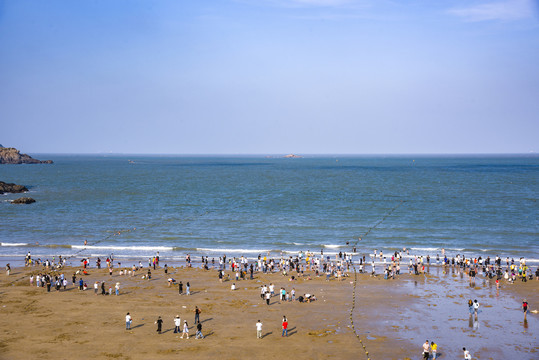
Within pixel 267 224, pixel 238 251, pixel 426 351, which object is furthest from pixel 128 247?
pixel 426 351

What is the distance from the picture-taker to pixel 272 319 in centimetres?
3030

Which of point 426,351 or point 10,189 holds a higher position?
point 10,189

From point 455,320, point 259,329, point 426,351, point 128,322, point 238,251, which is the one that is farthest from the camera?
point 238,251

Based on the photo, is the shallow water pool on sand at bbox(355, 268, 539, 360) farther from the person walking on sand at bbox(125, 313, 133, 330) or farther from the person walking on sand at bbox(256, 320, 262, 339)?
the person walking on sand at bbox(125, 313, 133, 330)

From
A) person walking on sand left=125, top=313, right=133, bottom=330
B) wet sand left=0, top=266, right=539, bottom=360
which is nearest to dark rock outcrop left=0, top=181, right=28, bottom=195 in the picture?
wet sand left=0, top=266, right=539, bottom=360

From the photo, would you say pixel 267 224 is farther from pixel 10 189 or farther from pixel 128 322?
pixel 10 189

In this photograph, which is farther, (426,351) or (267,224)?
(267,224)

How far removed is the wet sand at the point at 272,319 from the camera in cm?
2530

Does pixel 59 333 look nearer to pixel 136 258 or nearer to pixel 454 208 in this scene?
pixel 136 258

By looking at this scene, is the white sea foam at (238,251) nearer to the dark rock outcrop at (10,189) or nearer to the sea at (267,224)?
the sea at (267,224)

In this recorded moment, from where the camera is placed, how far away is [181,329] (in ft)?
92.7

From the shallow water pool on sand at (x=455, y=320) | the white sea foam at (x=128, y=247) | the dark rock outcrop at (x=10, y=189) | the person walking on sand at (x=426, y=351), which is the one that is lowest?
the white sea foam at (x=128, y=247)

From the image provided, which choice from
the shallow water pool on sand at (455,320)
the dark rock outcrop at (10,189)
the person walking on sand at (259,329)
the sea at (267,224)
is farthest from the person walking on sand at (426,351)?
the dark rock outcrop at (10,189)

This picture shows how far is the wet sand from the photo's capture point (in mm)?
25297
